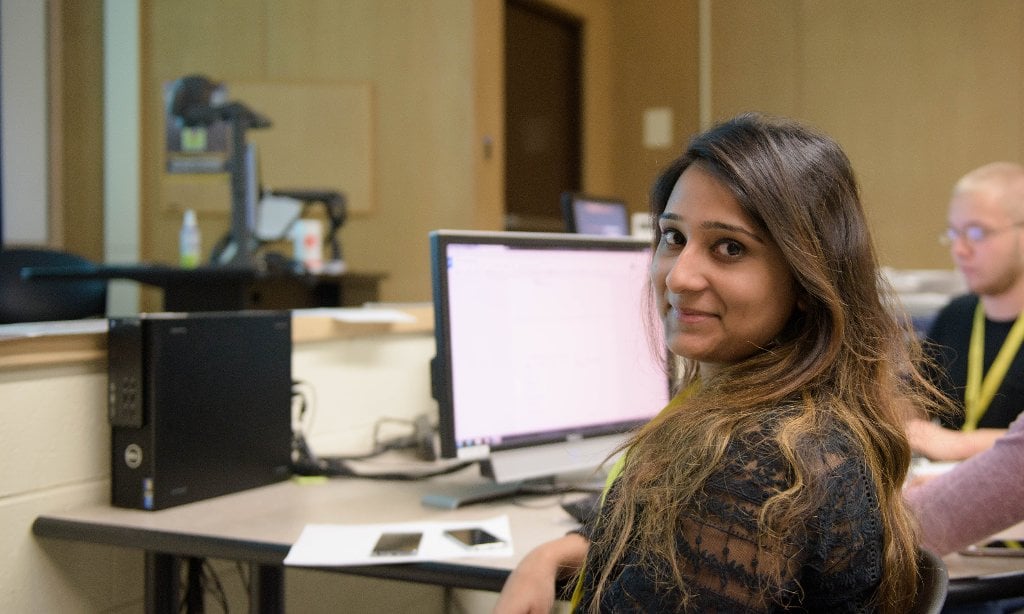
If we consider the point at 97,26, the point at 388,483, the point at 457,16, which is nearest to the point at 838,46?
the point at 457,16

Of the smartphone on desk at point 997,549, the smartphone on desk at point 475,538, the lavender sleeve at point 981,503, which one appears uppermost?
the lavender sleeve at point 981,503

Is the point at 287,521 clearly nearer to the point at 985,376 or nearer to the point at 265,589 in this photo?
the point at 265,589

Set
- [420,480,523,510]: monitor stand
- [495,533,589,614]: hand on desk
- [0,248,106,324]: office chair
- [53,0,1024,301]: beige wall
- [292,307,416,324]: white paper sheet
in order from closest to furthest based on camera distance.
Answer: [495,533,589,614]: hand on desk, [420,480,523,510]: monitor stand, [292,307,416,324]: white paper sheet, [0,248,106,324]: office chair, [53,0,1024,301]: beige wall

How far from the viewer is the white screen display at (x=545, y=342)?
160 cm

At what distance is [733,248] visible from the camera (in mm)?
955

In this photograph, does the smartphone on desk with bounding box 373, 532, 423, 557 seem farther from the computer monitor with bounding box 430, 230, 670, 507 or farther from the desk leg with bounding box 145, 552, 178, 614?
the desk leg with bounding box 145, 552, 178, 614

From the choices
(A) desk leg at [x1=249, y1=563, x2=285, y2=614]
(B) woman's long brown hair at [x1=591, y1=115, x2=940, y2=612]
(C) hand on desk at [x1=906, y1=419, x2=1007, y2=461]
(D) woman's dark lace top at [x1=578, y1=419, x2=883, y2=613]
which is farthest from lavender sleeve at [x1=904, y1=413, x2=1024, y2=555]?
(A) desk leg at [x1=249, y1=563, x2=285, y2=614]

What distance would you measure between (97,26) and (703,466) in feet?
17.0

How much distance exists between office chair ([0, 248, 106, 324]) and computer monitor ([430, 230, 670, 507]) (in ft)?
5.45

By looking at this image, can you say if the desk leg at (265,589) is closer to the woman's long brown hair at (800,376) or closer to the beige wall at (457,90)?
the woman's long brown hair at (800,376)

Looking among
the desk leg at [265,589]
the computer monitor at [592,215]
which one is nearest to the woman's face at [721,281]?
the desk leg at [265,589]

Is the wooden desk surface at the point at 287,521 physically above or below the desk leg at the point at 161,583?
above

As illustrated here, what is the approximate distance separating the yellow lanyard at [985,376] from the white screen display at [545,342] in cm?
92

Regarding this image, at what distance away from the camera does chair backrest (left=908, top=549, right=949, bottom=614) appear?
0.84 meters
